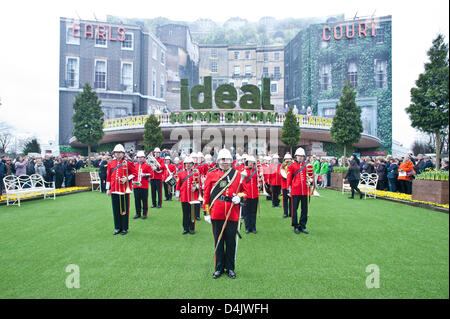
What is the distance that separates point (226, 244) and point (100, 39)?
119 feet

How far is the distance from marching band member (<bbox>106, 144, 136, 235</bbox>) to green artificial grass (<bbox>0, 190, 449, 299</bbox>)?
379mm

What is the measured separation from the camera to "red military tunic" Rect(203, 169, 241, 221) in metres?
4.37

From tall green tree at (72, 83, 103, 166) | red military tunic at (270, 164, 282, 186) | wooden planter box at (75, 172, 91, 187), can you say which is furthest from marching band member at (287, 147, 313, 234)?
tall green tree at (72, 83, 103, 166)

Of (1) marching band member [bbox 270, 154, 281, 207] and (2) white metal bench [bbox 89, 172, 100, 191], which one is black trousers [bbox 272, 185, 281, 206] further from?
(2) white metal bench [bbox 89, 172, 100, 191]

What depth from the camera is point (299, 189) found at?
6.80m

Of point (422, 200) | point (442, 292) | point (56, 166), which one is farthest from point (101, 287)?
point (56, 166)

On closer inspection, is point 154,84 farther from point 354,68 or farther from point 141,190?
point 141,190

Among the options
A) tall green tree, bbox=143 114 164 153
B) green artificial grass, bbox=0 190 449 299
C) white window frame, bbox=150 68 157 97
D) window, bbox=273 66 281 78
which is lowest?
green artificial grass, bbox=0 190 449 299

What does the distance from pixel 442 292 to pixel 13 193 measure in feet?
43.6

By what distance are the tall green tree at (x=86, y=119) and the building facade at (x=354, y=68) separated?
73.7ft

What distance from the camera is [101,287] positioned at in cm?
380

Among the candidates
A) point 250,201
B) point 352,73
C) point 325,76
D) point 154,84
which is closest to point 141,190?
point 250,201

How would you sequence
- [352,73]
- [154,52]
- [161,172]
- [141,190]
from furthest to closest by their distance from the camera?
[154,52] → [352,73] → [161,172] → [141,190]
